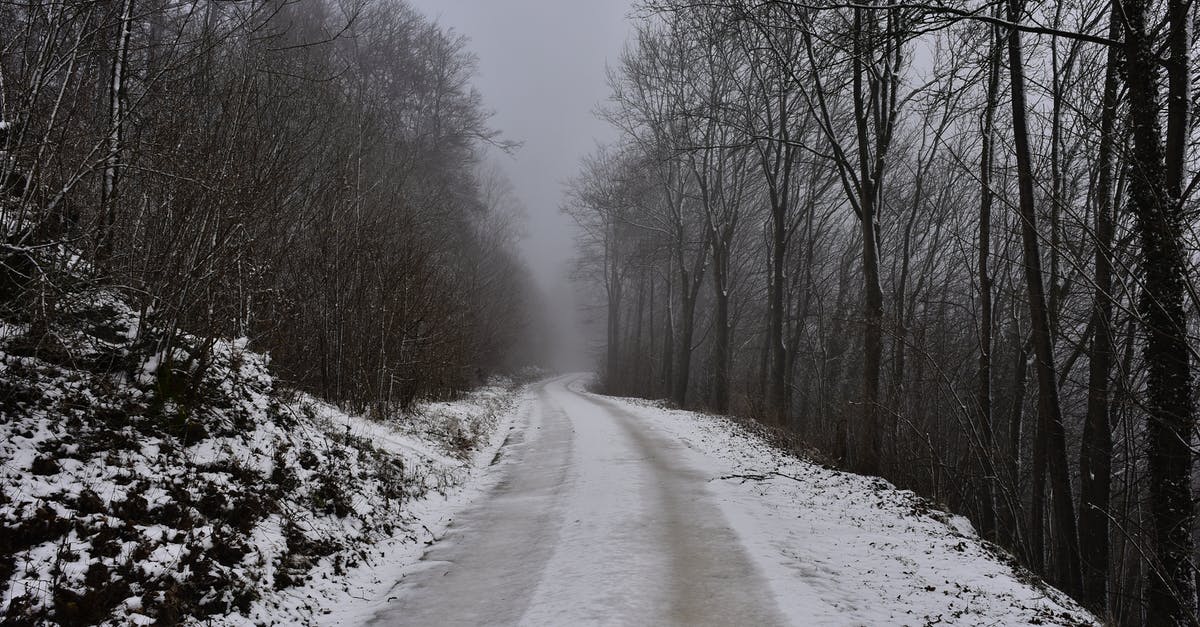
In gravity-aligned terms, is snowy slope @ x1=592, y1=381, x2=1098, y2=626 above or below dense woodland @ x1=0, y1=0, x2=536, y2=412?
below

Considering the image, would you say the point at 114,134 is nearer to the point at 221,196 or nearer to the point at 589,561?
the point at 221,196

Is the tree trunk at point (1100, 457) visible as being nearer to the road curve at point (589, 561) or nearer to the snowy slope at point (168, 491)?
the road curve at point (589, 561)

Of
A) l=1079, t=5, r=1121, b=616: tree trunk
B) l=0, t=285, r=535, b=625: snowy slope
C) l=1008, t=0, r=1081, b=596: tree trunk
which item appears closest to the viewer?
l=0, t=285, r=535, b=625: snowy slope

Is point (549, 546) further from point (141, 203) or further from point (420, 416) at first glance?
point (420, 416)

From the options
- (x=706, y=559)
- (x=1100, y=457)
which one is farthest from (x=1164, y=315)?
(x=706, y=559)

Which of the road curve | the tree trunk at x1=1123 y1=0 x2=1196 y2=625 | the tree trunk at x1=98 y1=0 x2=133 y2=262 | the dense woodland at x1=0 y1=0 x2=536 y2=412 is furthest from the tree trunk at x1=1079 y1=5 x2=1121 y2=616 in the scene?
the tree trunk at x1=98 y1=0 x2=133 y2=262

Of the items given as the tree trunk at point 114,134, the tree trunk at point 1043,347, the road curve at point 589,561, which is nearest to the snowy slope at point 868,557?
the road curve at point 589,561

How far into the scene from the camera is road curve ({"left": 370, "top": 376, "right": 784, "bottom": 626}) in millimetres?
4441

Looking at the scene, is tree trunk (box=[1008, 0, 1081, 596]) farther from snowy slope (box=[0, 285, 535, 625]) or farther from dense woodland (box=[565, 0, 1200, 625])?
snowy slope (box=[0, 285, 535, 625])

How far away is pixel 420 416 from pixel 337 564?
7370 mm

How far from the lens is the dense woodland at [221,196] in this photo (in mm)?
4664

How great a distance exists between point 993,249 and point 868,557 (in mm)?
15076

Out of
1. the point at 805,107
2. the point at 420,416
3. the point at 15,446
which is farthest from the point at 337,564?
the point at 805,107

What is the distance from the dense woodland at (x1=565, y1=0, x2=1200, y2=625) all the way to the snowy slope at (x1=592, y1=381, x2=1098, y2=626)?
0.97 m
